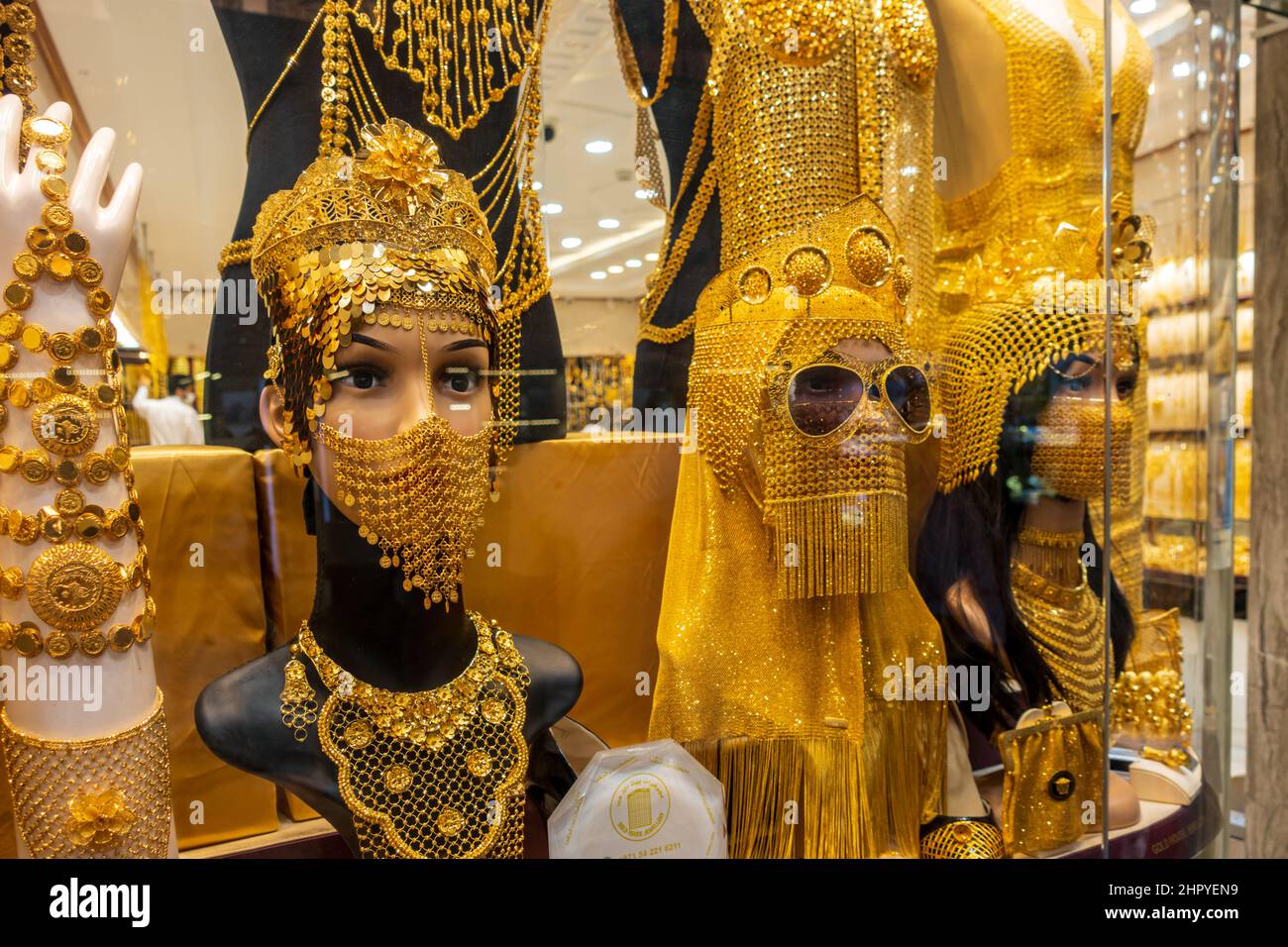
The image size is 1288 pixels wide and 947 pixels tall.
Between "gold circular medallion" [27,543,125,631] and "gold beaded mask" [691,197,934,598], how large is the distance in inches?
33.5

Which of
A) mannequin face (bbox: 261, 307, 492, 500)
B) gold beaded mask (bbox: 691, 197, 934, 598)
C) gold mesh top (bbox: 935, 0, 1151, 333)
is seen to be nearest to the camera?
mannequin face (bbox: 261, 307, 492, 500)

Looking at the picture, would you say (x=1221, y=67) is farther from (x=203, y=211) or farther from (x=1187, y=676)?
(x=203, y=211)

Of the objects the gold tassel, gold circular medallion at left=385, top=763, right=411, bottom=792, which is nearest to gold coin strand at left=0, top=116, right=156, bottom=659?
gold circular medallion at left=385, top=763, right=411, bottom=792

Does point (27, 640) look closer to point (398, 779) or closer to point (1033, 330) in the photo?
point (398, 779)

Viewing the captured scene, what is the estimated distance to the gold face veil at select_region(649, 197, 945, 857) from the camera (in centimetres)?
147

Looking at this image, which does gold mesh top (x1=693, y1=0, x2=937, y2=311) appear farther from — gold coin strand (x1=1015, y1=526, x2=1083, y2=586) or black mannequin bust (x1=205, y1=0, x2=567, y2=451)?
gold coin strand (x1=1015, y1=526, x2=1083, y2=586)

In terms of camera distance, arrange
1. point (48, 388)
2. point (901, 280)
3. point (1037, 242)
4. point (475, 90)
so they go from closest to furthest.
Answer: point (48, 388)
point (475, 90)
point (901, 280)
point (1037, 242)

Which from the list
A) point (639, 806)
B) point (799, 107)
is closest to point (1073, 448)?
point (799, 107)

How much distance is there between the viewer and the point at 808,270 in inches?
59.0

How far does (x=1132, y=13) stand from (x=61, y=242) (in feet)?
5.85

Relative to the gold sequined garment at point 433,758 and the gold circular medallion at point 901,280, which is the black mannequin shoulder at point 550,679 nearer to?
the gold sequined garment at point 433,758

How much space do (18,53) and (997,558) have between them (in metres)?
1.66

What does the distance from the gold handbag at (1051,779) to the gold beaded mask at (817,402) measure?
40 cm

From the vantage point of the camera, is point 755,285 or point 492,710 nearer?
point 492,710
